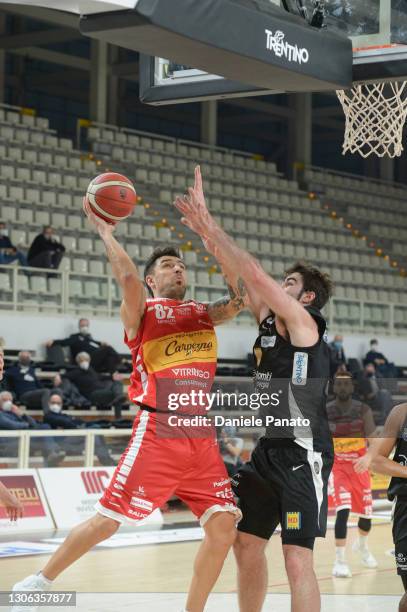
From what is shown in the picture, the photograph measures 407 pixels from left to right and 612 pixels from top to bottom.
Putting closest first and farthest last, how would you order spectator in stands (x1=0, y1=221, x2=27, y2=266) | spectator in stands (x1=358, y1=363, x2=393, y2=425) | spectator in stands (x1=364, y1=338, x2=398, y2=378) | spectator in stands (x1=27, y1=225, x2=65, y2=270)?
spectator in stands (x1=358, y1=363, x2=393, y2=425), spectator in stands (x1=0, y1=221, x2=27, y2=266), spectator in stands (x1=27, y1=225, x2=65, y2=270), spectator in stands (x1=364, y1=338, x2=398, y2=378)

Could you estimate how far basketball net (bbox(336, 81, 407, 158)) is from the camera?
7648 mm

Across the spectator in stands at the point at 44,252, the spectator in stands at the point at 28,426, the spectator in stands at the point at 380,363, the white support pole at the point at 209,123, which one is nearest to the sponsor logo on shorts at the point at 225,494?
the spectator in stands at the point at 28,426

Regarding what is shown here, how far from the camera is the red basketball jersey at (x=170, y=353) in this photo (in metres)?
6.08

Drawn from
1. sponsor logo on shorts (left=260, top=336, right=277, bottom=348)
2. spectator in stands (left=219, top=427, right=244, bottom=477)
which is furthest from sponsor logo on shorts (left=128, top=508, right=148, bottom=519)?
spectator in stands (left=219, top=427, right=244, bottom=477)

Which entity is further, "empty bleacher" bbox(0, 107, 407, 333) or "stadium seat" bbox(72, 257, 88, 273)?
"stadium seat" bbox(72, 257, 88, 273)

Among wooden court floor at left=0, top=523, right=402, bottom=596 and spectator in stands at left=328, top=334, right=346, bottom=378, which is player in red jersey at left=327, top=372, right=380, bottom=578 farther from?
spectator in stands at left=328, top=334, right=346, bottom=378

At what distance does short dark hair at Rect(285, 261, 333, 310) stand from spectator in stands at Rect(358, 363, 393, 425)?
1050 centimetres

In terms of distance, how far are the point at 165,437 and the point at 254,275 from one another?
3.87 ft

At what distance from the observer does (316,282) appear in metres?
5.82

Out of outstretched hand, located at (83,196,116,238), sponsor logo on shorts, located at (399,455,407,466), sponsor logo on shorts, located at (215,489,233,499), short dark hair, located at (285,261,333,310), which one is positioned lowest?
sponsor logo on shorts, located at (215,489,233,499)

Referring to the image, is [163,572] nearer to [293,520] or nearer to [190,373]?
[190,373]

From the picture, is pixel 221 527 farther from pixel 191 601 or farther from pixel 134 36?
pixel 134 36

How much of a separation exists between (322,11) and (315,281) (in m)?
1.70

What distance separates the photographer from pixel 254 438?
13.9 m
